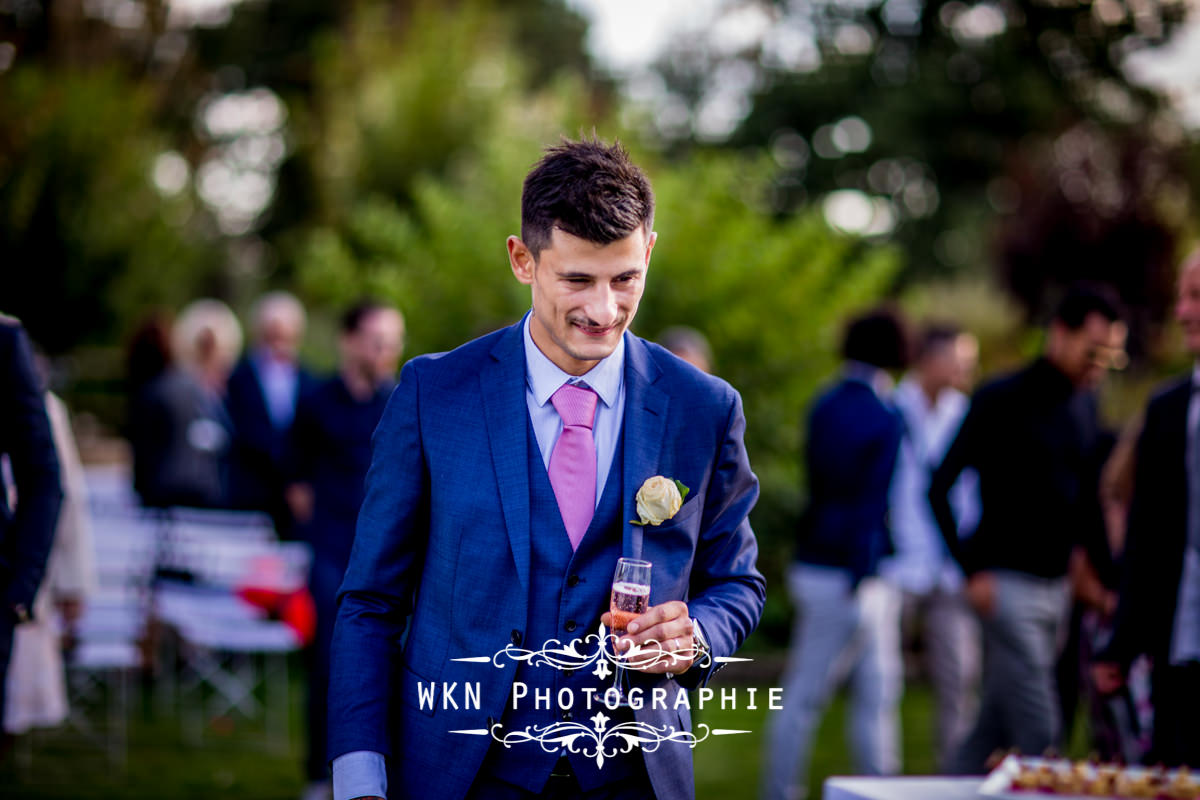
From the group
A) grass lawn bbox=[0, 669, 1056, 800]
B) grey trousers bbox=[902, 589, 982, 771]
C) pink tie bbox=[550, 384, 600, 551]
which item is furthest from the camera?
grey trousers bbox=[902, 589, 982, 771]

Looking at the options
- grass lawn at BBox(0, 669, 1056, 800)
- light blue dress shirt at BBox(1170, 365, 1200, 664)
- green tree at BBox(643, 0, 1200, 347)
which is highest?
green tree at BBox(643, 0, 1200, 347)

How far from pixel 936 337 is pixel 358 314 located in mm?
3810

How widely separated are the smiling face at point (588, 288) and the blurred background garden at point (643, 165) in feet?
16.0

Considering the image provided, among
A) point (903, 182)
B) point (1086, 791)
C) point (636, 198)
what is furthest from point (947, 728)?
point (903, 182)

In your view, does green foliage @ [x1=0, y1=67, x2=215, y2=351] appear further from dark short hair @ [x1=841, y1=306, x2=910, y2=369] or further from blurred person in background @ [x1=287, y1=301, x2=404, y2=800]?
dark short hair @ [x1=841, y1=306, x2=910, y2=369]

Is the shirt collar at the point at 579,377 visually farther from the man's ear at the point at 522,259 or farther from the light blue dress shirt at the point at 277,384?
the light blue dress shirt at the point at 277,384

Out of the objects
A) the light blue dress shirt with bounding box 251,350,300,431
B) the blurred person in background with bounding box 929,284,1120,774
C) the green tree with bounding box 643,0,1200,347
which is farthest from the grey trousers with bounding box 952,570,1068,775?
the green tree with bounding box 643,0,1200,347

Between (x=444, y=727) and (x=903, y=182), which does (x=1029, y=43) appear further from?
(x=444, y=727)

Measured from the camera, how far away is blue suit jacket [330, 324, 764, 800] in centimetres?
241

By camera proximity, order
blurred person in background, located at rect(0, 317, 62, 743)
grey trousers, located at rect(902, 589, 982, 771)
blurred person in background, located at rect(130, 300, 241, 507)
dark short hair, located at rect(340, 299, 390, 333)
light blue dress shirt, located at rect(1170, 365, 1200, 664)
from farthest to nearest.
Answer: blurred person in background, located at rect(130, 300, 241, 507)
grey trousers, located at rect(902, 589, 982, 771)
dark short hair, located at rect(340, 299, 390, 333)
light blue dress shirt, located at rect(1170, 365, 1200, 664)
blurred person in background, located at rect(0, 317, 62, 743)

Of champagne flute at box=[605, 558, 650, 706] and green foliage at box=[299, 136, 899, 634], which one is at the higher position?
green foliage at box=[299, 136, 899, 634]

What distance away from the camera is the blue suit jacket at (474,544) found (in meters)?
2.41

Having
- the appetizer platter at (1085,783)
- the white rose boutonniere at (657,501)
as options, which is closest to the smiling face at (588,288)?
the white rose boutonniere at (657,501)

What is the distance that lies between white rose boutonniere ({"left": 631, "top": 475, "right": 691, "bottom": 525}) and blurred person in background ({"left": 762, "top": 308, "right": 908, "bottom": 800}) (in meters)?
3.70
